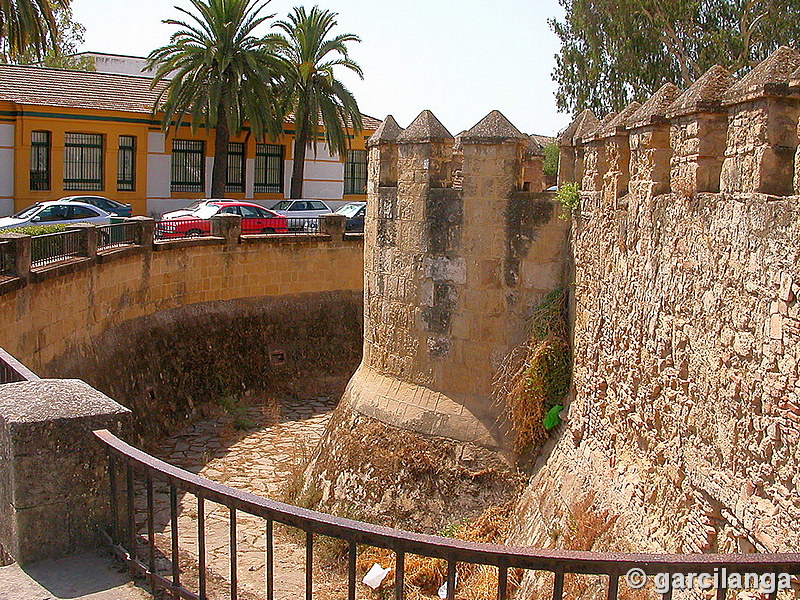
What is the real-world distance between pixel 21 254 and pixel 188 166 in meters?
19.6

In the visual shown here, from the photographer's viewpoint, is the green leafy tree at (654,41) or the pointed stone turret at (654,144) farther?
the green leafy tree at (654,41)

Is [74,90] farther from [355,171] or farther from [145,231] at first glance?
[145,231]

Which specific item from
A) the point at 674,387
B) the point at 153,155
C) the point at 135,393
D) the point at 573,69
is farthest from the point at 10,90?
the point at 674,387

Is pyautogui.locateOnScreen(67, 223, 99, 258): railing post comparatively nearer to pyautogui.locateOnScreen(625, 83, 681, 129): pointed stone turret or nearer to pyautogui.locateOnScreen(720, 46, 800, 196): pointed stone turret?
pyautogui.locateOnScreen(625, 83, 681, 129): pointed stone turret

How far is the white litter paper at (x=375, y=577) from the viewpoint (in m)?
9.09

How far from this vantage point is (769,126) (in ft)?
17.4

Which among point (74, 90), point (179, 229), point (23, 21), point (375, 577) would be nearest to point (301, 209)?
point (74, 90)

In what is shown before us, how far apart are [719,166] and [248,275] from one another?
552 inches

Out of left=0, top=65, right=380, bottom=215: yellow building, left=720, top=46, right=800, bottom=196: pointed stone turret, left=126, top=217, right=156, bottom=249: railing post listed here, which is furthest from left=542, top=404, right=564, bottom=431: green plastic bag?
left=0, top=65, right=380, bottom=215: yellow building

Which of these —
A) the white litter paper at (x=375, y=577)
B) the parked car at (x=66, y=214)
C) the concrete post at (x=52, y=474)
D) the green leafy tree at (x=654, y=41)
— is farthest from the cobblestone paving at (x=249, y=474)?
the green leafy tree at (x=654, y=41)

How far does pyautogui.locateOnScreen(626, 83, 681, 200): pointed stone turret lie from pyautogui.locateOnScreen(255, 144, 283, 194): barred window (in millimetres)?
26233

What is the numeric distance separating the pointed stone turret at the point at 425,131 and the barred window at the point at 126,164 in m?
21.0

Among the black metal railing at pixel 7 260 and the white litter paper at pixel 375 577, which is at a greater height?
the black metal railing at pixel 7 260

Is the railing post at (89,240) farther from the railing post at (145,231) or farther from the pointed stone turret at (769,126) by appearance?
the pointed stone turret at (769,126)
